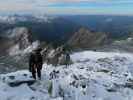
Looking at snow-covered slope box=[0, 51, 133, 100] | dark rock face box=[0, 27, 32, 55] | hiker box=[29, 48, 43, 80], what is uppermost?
hiker box=[29, 48, 43, 80]

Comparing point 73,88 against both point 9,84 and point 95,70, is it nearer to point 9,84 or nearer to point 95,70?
point 9,84

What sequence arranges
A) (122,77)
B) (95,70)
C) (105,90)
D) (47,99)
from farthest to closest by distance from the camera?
(95,70) → (122,77) → (105,90) → (47,99)

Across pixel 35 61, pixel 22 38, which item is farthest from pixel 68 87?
pixel 22 38

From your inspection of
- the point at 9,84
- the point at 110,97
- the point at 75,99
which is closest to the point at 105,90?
the point at 110,97

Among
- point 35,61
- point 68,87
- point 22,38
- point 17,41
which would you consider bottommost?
point 17,41

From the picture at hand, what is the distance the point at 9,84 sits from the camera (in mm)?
18766

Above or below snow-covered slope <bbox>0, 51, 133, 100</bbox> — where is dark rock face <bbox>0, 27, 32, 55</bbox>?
below

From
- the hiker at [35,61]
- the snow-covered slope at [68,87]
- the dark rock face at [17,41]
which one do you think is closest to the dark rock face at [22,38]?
the dark rock face at [17,41]

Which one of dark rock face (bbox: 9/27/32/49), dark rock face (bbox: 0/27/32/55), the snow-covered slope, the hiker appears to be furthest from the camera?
dark rock face (bbox: 9/27/32/49)

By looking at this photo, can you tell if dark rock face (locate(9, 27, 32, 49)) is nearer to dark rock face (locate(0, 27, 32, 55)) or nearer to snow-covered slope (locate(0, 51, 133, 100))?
dark rock face (locate(0, 27, 32, 55))

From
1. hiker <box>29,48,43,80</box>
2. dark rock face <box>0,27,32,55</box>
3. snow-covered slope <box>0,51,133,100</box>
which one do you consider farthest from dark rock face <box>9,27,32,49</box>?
hiker <box>29,48,43,80</box>

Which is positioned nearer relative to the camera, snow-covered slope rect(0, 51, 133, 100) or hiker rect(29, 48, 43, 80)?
snow-covered slope rect(0, 51, 133, 100)

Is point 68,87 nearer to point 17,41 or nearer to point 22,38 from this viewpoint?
point 22,38

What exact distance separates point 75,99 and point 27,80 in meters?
3.49
